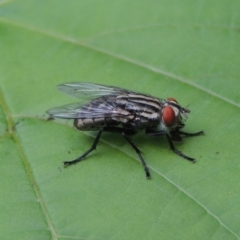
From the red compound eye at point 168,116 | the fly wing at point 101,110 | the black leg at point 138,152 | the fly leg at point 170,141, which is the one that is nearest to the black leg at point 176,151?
the fly leg at point 170,141

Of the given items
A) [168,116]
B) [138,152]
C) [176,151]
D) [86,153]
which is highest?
[168,116]

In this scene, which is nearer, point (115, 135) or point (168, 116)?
point (168, 116)

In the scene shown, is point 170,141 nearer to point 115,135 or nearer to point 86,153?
point 115,135

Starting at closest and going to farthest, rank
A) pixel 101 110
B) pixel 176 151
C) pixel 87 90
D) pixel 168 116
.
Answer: pixel 176 151 < pixel 168 116 < pixel 101 110 < pixel 87 90

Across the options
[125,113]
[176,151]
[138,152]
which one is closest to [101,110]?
[125,113]

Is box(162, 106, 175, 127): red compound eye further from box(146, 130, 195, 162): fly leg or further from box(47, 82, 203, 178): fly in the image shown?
box(146, 130, 195, 162): fly leg

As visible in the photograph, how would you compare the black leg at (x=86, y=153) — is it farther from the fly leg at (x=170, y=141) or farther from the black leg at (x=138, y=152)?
the fly leg at (x=170, y=141)

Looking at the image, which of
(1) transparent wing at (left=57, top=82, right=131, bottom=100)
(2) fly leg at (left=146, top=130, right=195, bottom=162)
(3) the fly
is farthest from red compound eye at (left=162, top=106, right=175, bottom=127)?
(1) transparent wing at (left=57, top=82, right=131, bottom=100)
